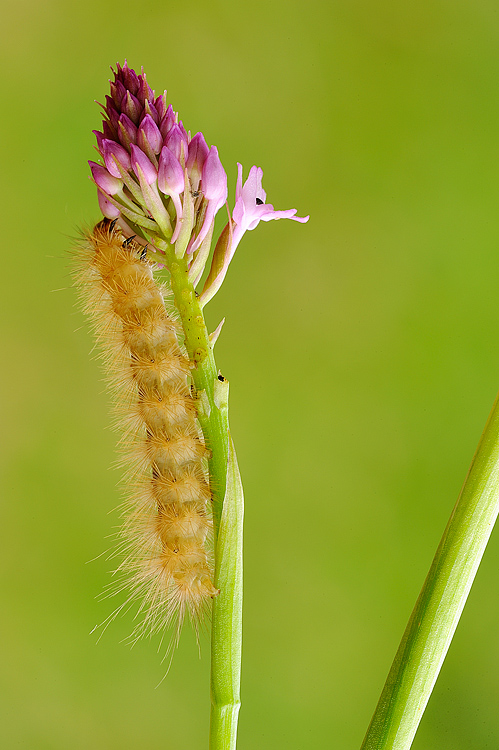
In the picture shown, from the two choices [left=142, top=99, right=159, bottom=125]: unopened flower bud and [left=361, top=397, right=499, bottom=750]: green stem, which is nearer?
[left=361, top=397, right=499, bottom=750]: green stem

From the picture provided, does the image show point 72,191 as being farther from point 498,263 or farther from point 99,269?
point 498,263

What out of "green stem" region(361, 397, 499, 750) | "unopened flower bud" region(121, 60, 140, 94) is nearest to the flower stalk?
"unopened flower bud" region(121, 60, 140, 94)

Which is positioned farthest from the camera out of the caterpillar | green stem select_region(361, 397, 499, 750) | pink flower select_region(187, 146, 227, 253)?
the caterpillar

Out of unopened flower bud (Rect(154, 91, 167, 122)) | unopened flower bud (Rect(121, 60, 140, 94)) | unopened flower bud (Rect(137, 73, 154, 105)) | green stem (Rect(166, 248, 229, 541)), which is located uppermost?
unopened flower bud (Rect(121, 60, 140, 94))

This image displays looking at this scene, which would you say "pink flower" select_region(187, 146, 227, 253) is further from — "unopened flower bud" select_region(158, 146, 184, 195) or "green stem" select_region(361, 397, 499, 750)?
"green stem" select_region(361, 397, 499, 750)

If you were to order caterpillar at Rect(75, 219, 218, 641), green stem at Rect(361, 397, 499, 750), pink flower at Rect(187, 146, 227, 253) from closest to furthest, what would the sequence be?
green stem at Rect(361, 397, 499, 750)
pink flower at Rect(187, 146, 227, 253)
caterpillar at Rect(75, 219, 218, 641)

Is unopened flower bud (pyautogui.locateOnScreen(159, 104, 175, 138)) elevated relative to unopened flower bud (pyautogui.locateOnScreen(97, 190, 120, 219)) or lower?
elevated

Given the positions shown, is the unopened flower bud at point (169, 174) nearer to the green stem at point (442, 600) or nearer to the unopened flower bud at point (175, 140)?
the unopened flower bud at point (175, 140)
